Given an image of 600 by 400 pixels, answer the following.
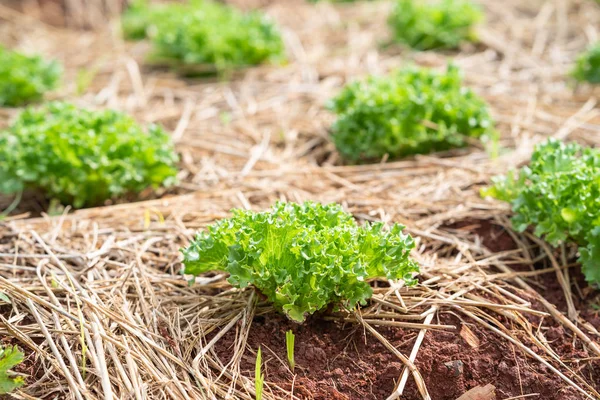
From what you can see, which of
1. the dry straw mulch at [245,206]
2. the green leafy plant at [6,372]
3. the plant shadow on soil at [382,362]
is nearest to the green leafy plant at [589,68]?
the dry straw mulch at [245,206]

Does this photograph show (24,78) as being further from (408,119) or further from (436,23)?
(436,23)

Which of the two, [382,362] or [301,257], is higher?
[301,257]

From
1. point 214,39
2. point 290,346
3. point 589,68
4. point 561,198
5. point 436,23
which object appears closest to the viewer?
point 290,346

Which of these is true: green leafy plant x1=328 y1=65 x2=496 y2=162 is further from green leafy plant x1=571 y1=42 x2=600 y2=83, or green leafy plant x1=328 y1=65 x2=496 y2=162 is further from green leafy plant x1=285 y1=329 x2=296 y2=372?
green leafy plant x1=285 y1=329 x2=296 y2=372

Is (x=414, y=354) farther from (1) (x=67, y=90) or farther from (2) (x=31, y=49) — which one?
(2) (x=31, y=49)

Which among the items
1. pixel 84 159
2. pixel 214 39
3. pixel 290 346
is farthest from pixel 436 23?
pixel 290 346

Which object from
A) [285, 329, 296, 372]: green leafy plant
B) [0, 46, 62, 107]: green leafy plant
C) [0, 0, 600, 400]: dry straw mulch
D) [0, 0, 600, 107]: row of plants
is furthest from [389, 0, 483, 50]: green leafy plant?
[285, 329, 296, 372]: green leafy plant

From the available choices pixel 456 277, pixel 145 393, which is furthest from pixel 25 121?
pixel 456 277
